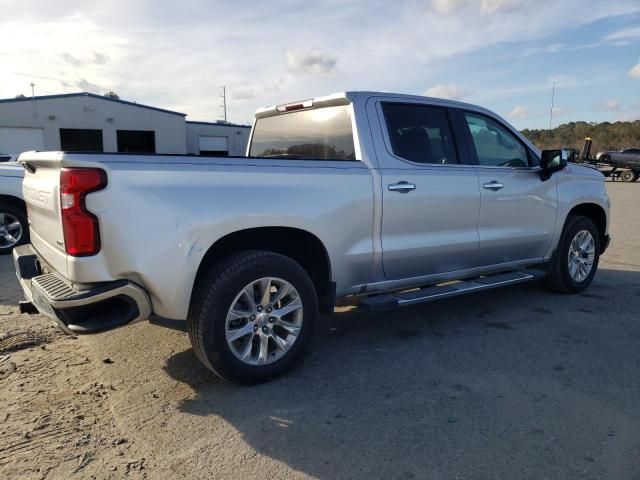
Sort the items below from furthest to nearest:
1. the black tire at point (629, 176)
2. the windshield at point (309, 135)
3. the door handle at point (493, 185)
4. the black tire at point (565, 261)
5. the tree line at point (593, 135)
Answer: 1. the tree line at point (593, 135)
2. the black tire at point (629, 176)
3. the black tire at point (565, 261)
4. the door handle at point (493, 185)
5. the windshield at point (309, 135)

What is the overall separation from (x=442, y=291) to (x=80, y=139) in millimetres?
36163

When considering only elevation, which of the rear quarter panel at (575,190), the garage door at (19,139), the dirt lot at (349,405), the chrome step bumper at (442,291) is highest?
the garage door at (19,139)

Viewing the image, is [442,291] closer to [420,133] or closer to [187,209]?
[420,133]

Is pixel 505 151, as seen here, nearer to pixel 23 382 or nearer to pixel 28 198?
pixel 28 198

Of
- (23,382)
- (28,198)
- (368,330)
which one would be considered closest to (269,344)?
(368,330)

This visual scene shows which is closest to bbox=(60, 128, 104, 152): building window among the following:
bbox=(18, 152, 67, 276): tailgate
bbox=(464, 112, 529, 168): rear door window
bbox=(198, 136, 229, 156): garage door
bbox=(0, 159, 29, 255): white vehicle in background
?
bbox=(198, 136, 229, 156): garage door

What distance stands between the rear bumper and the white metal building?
29164 mm

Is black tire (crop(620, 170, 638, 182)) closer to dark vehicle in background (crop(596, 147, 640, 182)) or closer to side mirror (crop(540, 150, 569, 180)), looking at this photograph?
dark vehicle in background (crop(596, 147, 640, 182))

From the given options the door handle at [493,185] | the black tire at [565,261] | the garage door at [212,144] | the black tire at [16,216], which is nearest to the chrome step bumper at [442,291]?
the black tire at [565,261]

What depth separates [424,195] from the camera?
13.7 feet

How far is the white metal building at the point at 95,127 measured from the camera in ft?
101

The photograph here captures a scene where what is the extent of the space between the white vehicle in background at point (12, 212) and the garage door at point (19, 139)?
26.0m

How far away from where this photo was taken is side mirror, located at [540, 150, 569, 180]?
505 cm

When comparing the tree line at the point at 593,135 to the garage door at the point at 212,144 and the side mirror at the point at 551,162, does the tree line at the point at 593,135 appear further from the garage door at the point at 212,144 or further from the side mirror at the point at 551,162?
the side mirror at the point at 551,162
